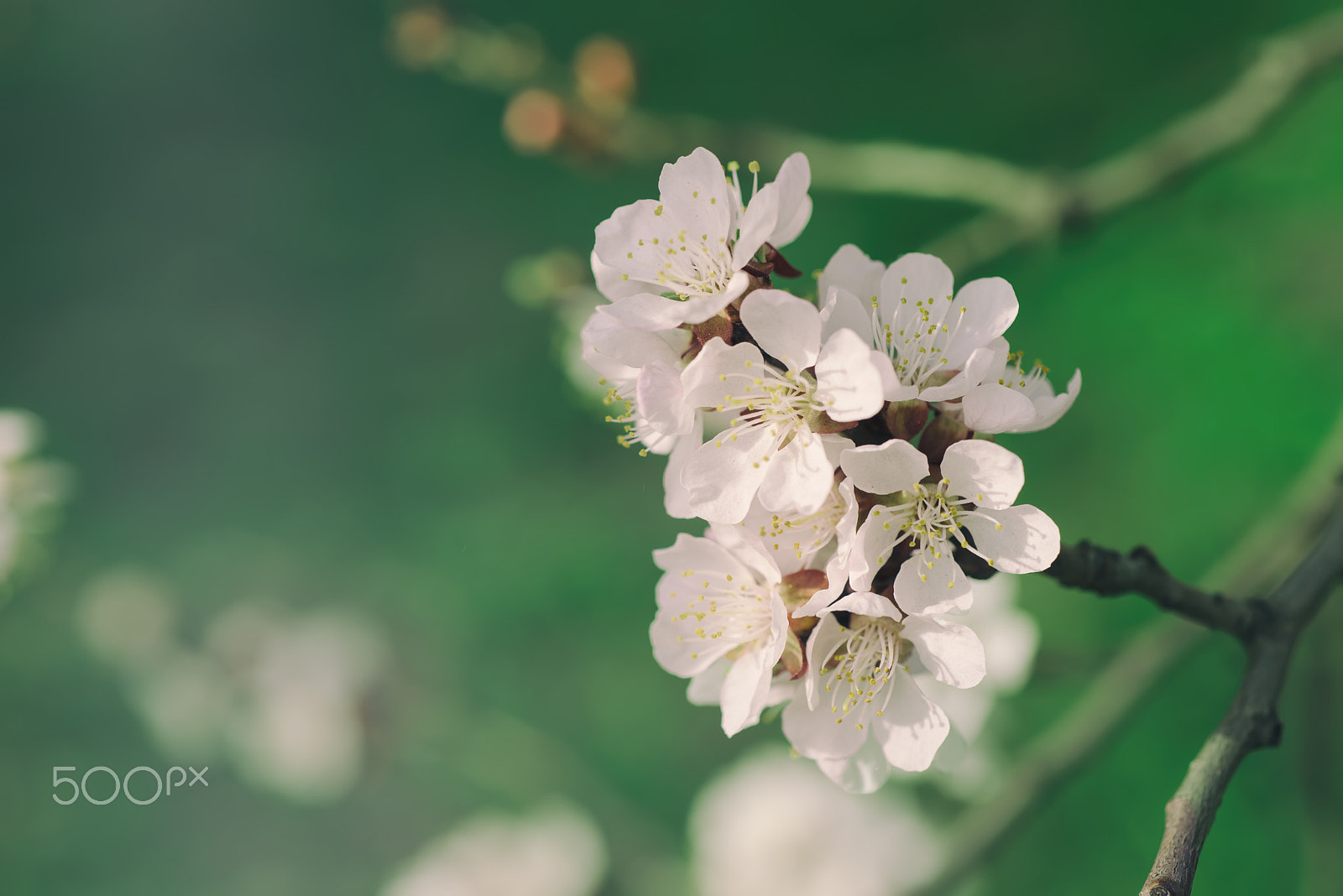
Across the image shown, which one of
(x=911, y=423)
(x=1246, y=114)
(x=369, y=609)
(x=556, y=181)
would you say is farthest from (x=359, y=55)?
(x=911, y=423)

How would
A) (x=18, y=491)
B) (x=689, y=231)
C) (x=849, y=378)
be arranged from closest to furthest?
1. (x=849, y=378)
2. (x=689, y=231)
3. (x=18, y=491)

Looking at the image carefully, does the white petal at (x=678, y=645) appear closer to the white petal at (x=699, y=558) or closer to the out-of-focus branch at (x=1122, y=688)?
the white petal at (x=699, y=558)

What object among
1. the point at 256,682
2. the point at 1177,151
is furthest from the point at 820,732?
the point at 256,682

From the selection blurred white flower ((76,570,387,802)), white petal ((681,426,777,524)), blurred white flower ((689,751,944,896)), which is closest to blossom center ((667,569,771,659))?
white petal ((681,426,777,524))

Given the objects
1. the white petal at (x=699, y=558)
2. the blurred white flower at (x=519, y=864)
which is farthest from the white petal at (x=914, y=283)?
the blurred white flower at (x=519, y=864)

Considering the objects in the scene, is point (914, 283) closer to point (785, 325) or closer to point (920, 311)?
point (920, 311)
